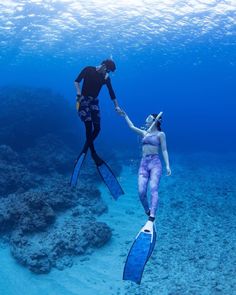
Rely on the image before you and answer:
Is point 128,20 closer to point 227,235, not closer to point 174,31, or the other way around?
point 174,31

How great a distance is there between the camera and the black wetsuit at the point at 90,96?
7.42 meters

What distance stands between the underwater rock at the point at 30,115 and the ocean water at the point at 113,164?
0.28 ft

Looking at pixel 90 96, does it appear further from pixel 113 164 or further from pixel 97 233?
pixel 113 164

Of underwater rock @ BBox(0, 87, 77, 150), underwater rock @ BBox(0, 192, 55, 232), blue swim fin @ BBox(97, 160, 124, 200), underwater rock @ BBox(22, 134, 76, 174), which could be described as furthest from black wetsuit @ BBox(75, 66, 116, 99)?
underwater rock @ BBox(0, 87, 77, 150)

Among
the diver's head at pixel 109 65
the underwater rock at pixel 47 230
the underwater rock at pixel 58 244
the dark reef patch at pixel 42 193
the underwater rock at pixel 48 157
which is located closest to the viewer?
the diver's head at pixel 109 65

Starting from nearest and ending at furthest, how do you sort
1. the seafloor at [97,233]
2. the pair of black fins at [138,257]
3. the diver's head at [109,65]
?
the pair of black fins at [138,257]
the diver's head at [109,65]
the seafloor at [97,233]

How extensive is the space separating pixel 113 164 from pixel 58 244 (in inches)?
487

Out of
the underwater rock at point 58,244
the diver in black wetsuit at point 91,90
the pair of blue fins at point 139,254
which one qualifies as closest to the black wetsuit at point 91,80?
the diver in black wetsuit at point 91,90

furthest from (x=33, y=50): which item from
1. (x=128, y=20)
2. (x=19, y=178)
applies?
(x=19, y=178)

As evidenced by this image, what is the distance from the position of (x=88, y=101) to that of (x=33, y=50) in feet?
101

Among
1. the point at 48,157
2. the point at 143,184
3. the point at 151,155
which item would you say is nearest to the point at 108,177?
Result: the point at 143,184

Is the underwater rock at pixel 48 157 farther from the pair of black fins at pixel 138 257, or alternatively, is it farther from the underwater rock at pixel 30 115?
the pair of black fins at pixel 138 257

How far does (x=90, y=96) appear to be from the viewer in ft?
25.0

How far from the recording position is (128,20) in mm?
25969
